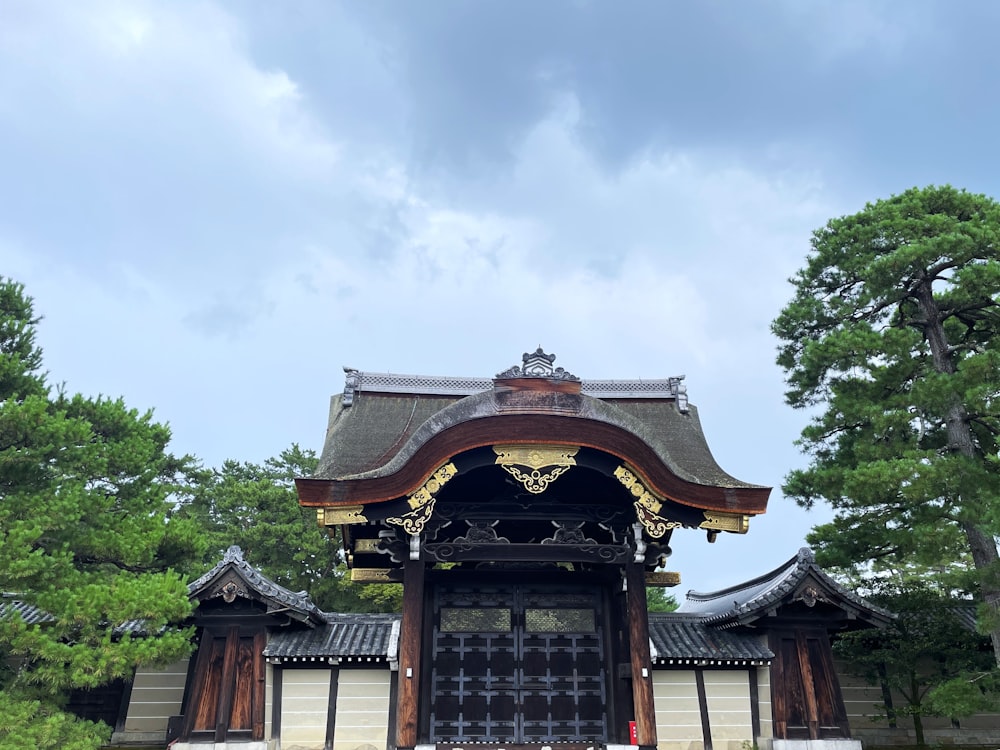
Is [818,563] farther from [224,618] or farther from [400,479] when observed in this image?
[224,618]

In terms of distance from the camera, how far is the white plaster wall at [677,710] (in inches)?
484

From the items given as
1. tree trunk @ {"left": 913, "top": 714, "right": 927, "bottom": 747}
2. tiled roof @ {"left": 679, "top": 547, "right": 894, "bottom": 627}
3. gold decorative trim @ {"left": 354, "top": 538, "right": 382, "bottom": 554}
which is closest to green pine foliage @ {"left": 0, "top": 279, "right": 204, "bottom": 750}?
gold decorative trim @ {"left": 354, "top": 538, "right": 382, "bottom": 554}

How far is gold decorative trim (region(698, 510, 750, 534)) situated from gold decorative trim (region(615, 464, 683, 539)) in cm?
41

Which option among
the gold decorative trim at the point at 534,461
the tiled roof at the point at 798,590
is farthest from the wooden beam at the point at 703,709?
the gold decorative trim at the point at 534,461

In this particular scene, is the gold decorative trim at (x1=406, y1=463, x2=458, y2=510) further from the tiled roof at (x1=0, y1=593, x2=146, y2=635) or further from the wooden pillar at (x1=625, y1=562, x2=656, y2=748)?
the tiled roof at (x1=0, y1=593, x2=146, y2=635)

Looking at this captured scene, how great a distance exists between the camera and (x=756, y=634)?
13.1 metres

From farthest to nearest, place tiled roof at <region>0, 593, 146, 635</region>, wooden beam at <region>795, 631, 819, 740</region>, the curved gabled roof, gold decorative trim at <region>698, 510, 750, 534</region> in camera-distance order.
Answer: wooden beam at <region>795, 631, 819, 740</region>
tiled roof at <region>0, 593, 146, 635</region>
gold decorative trim at <region>698, 510, 750, 534</region>
the curved gabled roof

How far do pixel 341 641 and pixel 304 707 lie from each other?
1.26m

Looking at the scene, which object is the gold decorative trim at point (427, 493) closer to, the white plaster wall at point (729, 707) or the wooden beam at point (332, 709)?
the wooden beam at point (332, 709)

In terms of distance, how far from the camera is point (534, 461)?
9148 millimetres

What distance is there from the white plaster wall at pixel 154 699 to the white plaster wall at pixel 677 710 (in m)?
9.41

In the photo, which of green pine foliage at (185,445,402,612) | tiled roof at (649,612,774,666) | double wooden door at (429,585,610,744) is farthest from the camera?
green pine foliage at (185,445,402,612)

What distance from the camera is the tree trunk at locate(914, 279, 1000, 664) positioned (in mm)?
10750

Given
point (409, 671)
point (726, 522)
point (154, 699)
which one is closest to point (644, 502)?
point (726, 522)
